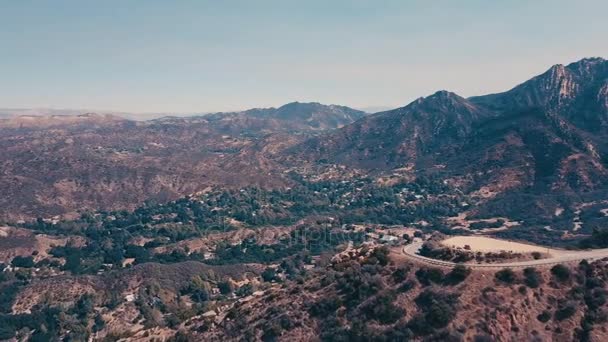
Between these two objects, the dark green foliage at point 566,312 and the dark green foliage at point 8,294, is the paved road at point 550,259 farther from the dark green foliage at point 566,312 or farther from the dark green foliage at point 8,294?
the dark green foliage at point 8,294

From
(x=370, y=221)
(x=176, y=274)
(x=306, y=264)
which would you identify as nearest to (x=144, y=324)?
(x=176, y=274)

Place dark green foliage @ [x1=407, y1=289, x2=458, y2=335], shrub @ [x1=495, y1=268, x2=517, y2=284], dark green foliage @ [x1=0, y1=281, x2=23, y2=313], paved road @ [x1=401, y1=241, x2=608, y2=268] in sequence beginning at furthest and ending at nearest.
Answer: dark green foliage @ [x1=0, y1=281, x2=23, y2=313] → paved road @ [x1=401, y1=241, x2=608, y2=268] → shrub @ [x1=495, y1=268, x2=517, y2=284] → dark green foliage @ [x1=407, y1=289, x2=458, y2=335]

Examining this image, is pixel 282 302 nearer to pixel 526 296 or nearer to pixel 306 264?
pixel 526 296

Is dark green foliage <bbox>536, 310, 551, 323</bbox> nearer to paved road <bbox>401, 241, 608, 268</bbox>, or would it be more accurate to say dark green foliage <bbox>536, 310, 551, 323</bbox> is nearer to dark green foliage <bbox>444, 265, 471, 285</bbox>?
paved road <bbox>401, 241, 608, 268</bbox>

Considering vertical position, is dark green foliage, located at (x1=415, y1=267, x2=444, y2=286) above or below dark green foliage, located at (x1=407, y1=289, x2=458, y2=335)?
above

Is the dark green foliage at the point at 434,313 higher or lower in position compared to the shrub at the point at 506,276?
lower

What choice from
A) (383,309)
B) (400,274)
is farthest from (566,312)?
(383,309)

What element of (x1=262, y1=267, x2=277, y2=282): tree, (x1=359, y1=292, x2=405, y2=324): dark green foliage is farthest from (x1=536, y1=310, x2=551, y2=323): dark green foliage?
(x1=262, y1=267, x2=277, y2=282): tree

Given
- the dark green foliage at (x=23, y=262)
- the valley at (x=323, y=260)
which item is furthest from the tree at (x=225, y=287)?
the dark green foliage at (x=23, y=262)

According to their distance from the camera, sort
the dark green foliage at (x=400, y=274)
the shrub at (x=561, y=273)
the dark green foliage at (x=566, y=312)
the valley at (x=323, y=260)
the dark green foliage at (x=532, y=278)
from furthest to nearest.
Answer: the dark green foliage at (x=400, y=274)
the shrub at (x=561, y=273)
the dark green foliage at (x=532, y=278)
the valley at (x=323, y=260)
the dark green foliage at (x=566, y=312)

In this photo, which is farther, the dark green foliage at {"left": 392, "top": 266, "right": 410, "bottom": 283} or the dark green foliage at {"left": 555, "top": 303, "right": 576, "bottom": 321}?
the dark green foliage at {"left": 392, "top": 266, "right": 410, "bottom": 283}
